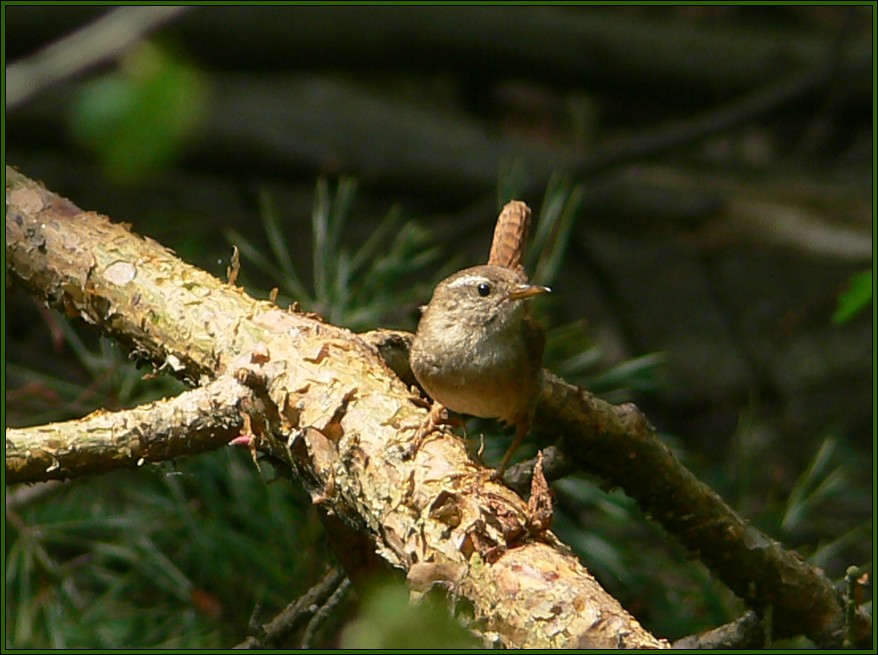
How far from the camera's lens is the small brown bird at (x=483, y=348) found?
2201 mm

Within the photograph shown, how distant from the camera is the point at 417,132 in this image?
5.20 meters

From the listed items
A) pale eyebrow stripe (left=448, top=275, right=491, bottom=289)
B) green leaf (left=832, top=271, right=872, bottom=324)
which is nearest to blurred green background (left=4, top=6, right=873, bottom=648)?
pale eyebrow stripe (left=448, top=275, right=491, bottom=289)

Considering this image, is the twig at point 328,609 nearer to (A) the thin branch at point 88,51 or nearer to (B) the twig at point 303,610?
(B) the twig at point 303,610

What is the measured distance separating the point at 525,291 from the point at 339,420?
896 mm

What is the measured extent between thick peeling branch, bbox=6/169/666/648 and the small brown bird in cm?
32

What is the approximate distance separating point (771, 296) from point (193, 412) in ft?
14.5

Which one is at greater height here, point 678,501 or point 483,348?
point 483,348

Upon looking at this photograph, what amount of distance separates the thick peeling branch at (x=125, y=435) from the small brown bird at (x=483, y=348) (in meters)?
0.51

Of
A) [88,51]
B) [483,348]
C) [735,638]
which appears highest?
[483,348]

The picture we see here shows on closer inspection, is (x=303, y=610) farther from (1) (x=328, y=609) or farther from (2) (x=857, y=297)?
(2) (x=857, y=297)

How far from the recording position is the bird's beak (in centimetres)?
247

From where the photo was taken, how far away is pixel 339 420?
5.63 ft

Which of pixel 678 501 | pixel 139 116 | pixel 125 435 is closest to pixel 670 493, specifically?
pixel 678 501

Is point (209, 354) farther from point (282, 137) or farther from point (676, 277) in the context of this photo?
point (676, 277)
